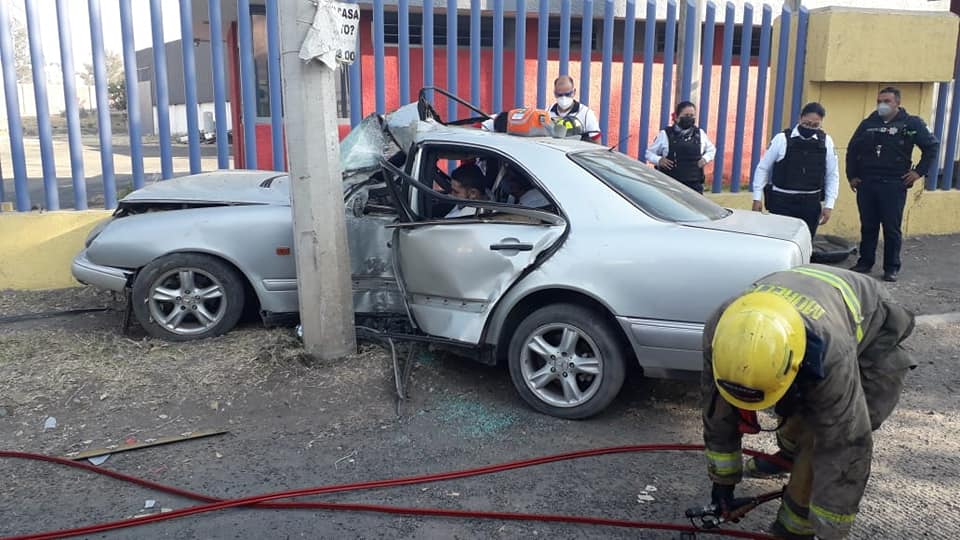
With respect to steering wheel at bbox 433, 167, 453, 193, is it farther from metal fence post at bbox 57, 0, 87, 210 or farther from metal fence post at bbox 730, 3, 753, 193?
metal fence post at bbox 730, 3, 753, 193

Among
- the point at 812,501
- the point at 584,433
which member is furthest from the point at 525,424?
the point at 812,501

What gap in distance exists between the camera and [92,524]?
3.26m

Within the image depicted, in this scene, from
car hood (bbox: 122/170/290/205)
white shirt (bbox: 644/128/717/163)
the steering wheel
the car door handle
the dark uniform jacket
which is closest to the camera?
the car door handle

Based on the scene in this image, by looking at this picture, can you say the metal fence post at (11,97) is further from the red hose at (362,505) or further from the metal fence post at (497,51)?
the metal fence post at (497,51)

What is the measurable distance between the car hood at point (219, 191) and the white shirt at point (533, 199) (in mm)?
1810

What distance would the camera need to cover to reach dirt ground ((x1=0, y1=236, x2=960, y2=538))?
10.8ft

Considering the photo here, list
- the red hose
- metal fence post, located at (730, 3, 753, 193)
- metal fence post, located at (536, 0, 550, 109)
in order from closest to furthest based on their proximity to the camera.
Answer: the red hose, metal fence post, located at (536, 0, 550, 109), metal fence post, located at (730, 3, 753, 193)

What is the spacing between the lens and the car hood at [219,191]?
5.60m

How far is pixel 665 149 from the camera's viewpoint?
7.57 m

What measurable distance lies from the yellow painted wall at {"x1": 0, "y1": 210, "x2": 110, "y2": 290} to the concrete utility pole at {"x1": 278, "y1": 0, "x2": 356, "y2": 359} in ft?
10.3

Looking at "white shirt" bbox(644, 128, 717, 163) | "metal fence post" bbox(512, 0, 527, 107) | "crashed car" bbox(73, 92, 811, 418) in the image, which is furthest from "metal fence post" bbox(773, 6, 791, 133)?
"crashed car" bbox(73, 92, 811, 418)

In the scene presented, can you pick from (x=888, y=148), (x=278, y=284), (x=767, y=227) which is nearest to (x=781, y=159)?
(x=888, y=148)

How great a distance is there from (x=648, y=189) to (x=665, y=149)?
3.26 metres

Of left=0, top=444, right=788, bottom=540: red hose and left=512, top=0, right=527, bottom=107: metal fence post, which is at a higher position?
left=512, top=0, right=527, bottom=107: metal fence post
